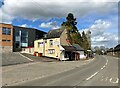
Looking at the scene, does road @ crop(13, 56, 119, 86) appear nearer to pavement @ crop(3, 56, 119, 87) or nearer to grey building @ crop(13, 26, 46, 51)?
pavement @ crop(3, 56, 119, 87)

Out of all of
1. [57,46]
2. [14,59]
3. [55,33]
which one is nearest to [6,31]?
[55,33]

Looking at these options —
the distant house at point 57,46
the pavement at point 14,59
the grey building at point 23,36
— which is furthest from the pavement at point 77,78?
the grey building at point 23,36

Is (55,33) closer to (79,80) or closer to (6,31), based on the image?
(6,31)

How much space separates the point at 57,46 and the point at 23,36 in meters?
31.5

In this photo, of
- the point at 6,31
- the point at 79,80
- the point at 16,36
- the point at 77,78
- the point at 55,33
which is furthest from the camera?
the point at 16,36

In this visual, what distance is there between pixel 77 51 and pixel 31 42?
2697 cm

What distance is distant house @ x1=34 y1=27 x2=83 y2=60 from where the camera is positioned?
207ft

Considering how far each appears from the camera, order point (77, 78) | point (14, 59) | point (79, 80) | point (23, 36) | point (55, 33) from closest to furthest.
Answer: point (79, 80) < point (77, 78) < point (14, 59) < point (55, 33) < point (23, 36)

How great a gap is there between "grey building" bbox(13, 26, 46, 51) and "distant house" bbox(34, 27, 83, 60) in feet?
63.0

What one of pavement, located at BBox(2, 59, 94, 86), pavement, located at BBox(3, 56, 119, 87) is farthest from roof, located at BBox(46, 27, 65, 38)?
pavement, located at BBox(3, 56, 119, 87)

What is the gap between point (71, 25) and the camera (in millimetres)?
94062

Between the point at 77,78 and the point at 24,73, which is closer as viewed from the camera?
the point at 77,78

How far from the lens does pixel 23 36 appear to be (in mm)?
91438

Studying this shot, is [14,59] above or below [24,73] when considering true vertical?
above
